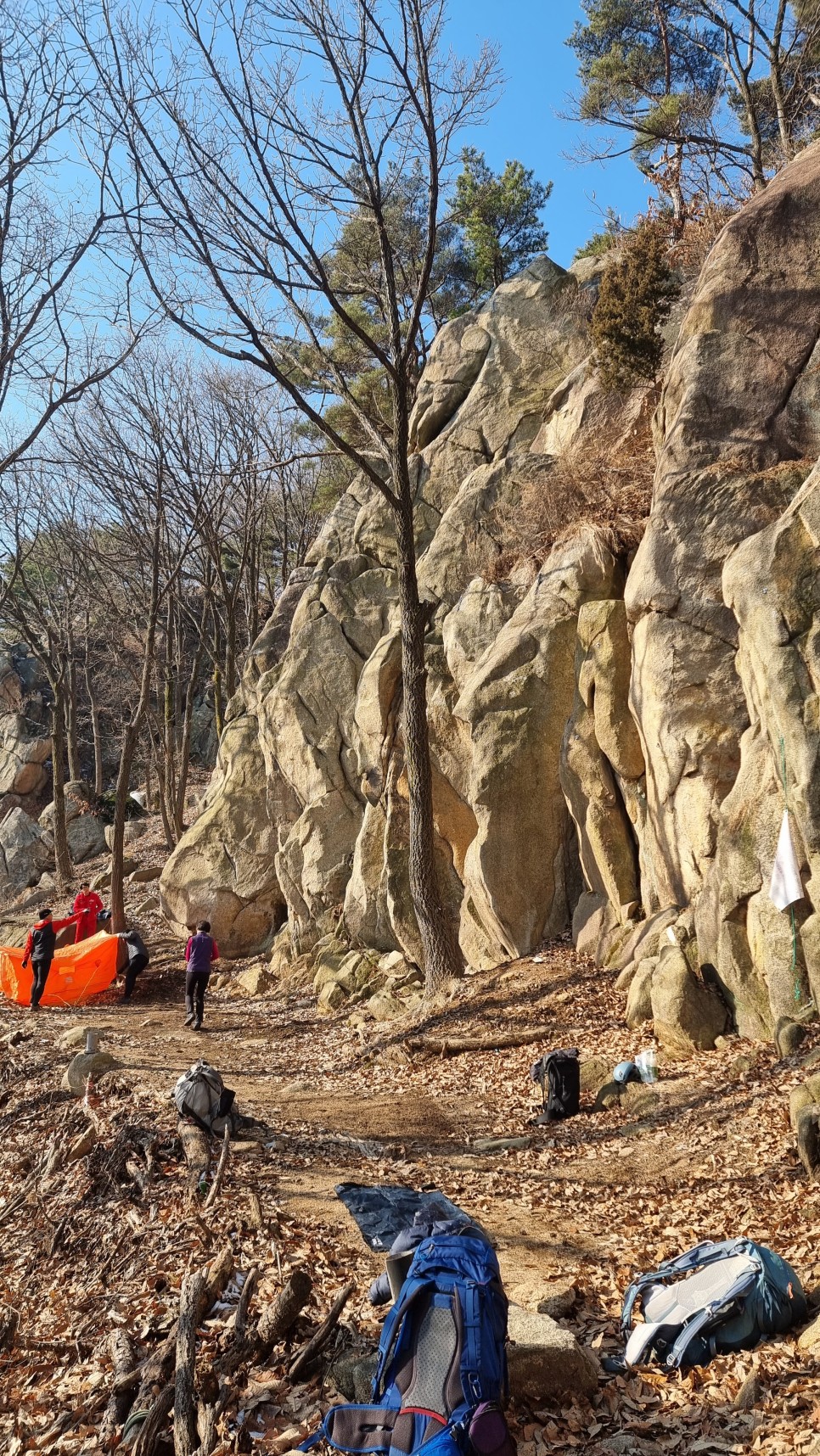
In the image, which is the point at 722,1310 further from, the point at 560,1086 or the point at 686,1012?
the point at 686,1012

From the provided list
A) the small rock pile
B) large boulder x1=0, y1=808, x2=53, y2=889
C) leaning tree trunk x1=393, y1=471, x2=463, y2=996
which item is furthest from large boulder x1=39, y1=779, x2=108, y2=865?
leaning tree trunk x1=393, y1=471, x2=463, y2=996

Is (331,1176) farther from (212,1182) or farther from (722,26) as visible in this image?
(722,26)

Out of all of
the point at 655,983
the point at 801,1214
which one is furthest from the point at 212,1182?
the point at 655,983

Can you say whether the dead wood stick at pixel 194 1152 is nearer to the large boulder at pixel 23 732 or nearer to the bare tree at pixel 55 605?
the bare tree at pixel 55 605

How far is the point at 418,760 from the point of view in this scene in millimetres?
13438

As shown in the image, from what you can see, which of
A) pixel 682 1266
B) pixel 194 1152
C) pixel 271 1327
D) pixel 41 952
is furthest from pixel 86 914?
pixel 682 1266

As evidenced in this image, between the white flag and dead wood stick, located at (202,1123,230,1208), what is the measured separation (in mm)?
5008

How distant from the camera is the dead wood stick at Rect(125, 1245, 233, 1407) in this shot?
4.93 meters

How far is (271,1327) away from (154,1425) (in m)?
0.74

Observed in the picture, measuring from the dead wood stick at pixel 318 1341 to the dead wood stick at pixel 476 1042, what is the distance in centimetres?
586

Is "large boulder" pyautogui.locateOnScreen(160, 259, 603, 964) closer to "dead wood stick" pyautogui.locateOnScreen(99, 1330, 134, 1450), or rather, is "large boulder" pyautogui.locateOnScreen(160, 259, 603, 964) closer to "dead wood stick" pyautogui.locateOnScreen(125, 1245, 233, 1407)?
"dead wood stick" pyautogui.locateOnScreen(125, 1245, 233, 1407)

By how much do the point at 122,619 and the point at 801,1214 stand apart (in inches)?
982

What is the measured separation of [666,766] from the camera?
11.0 meters

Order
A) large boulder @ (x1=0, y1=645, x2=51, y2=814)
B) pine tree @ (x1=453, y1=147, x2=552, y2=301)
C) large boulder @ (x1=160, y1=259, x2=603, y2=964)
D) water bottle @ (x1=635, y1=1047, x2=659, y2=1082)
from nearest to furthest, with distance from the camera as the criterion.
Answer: water bottle @ (x1=635, y1=1047, x2=659, y2=1082)
large boulder @ (x1=160, y1=259, x2=603, y2=964)
pine tree @ (x1=453, y1=147, x2=552, y2=301)
large boulder @ (x1=0, y1=645, x2=51, y2=814)
